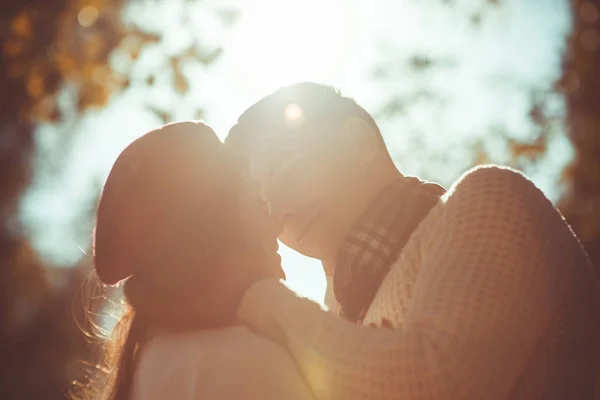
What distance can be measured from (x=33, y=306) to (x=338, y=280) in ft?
32.5

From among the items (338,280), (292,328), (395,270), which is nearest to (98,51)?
(338,280)

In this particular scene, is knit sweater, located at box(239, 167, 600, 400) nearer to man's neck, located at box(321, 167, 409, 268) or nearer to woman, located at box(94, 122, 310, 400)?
woman, located at box(94, 122, 310, 400)

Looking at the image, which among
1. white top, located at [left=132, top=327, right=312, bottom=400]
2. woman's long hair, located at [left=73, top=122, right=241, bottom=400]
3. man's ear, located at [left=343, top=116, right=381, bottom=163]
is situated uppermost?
man's ear, located at [left=343, top=116, right=381, bottom=163]

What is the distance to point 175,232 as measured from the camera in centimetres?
186

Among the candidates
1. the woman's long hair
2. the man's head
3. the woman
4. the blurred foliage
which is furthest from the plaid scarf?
the blurred foliage

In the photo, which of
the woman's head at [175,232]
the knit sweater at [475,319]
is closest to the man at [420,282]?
the knit sweater at [475,319]

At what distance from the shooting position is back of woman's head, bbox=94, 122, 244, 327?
1842 millimetres

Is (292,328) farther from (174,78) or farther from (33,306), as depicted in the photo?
(33,306)

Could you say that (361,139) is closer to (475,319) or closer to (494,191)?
(494,191)

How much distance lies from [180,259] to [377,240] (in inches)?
38.1

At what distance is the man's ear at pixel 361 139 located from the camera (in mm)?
2850

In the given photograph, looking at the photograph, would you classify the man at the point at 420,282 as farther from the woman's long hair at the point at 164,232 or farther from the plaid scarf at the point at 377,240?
the woman's long hair at the point at 164,232

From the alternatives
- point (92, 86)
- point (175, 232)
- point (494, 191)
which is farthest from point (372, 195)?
point (92, 86)

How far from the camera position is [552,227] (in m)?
2.06
